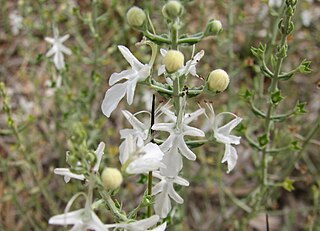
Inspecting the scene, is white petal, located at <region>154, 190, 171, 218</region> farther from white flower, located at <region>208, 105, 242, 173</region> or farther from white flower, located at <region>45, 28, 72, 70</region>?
white flower, located at <region>45, 28, 72, 70</region>

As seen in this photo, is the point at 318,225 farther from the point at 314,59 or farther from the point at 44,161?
the point at 44,161

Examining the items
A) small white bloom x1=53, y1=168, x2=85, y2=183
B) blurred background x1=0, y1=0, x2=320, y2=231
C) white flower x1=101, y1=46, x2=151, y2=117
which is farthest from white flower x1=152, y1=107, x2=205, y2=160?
blurred background x1=0, y1=0, x2=320, y2=231

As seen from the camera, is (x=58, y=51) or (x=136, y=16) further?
(x=58, y=51)

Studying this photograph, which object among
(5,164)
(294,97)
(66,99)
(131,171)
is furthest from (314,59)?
(131,171)

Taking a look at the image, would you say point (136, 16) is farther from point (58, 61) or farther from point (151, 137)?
point (58, 61)

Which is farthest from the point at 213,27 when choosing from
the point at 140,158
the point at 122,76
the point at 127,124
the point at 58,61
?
the point at 127,124

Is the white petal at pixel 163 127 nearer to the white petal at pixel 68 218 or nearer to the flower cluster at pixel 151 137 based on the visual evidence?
the flower cluster at pixel 151 137
